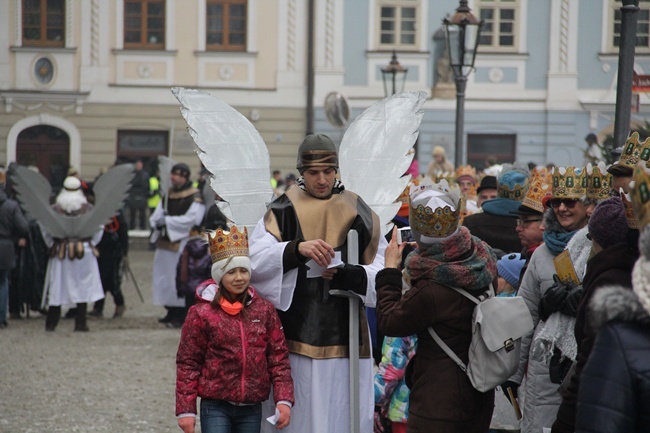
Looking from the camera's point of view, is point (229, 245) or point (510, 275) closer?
point (229, 245)

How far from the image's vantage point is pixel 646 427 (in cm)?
300

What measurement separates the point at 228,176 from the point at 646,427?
10.4ft

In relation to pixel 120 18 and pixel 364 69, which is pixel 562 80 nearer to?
pixel 364 69

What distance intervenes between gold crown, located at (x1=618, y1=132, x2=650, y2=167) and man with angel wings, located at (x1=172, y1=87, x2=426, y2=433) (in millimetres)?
1254

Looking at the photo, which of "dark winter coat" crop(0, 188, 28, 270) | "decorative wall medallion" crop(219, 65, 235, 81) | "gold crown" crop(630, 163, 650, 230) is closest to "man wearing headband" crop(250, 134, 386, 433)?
"gold crown" crop(630, 163, 650, 230)

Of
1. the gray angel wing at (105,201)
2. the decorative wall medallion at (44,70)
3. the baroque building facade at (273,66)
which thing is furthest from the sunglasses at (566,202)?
the decorative wall medallion at (44,70)

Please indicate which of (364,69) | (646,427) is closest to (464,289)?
(646,427)

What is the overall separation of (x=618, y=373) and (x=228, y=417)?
2682 mm

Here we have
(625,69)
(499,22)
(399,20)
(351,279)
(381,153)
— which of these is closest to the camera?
(351,279)

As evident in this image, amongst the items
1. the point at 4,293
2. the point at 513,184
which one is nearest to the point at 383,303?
the point at 513,184

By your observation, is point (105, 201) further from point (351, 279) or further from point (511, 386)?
point (351, 279)

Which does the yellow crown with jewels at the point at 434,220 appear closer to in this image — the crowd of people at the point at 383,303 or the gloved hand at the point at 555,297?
the crowd of people at the point at 383,303

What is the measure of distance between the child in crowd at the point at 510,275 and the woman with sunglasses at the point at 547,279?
0.66m

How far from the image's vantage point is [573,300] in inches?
203
